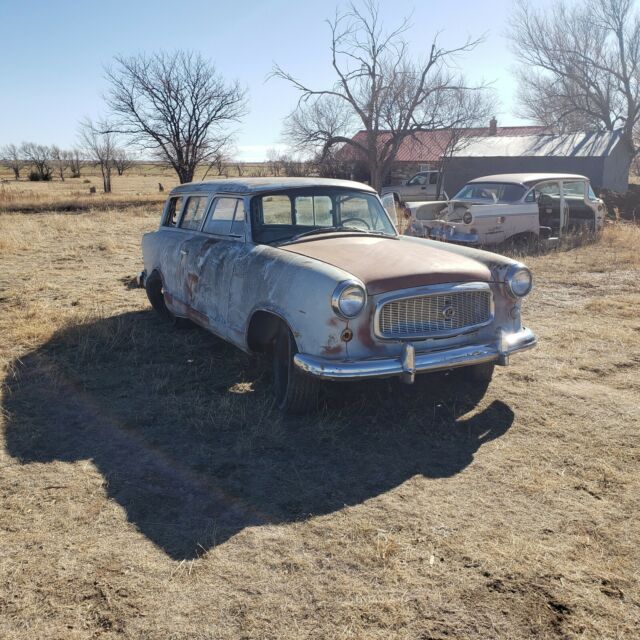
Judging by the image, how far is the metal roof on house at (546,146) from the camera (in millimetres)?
24625

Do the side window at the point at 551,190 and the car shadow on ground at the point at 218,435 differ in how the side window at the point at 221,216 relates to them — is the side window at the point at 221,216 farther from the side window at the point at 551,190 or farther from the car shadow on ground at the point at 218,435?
the side window at the point at 551,190

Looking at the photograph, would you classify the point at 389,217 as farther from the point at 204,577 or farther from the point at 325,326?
the point at 204,577

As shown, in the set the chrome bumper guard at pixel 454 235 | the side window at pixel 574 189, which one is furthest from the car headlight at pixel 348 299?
the side window at pixel 574 189

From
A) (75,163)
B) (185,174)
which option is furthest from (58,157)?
(185,174)

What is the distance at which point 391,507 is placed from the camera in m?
3.10

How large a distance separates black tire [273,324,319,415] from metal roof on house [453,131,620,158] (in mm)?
23582

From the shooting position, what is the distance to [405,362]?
3.75 meters

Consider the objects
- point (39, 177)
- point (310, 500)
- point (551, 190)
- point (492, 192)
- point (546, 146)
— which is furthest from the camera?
point (39, 177)

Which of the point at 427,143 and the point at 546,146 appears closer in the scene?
the point at 546,146

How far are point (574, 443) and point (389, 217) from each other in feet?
8.49

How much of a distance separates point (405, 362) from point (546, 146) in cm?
2486

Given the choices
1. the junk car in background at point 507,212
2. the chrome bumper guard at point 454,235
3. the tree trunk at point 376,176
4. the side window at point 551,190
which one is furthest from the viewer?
the tree trunk at point 376,176

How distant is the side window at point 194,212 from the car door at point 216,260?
186 millimetres

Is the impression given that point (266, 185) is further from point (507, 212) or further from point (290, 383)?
point (507, 212)
